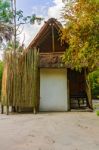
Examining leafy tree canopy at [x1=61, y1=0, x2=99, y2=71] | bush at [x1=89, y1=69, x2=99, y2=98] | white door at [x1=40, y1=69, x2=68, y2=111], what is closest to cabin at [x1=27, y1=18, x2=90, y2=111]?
white door at [x1=40, y1=69, x2=68, y2=111]

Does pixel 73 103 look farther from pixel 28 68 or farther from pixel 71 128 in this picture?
pixel 71 128

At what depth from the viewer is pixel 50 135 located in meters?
8.52

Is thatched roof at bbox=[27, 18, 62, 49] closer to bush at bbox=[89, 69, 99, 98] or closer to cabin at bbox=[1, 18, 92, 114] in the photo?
cabin at bbox=[1, 18, 92, 114]

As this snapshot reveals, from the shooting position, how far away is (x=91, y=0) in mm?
7766

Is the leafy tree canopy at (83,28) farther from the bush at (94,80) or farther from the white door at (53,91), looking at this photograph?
the white door at (53,91)

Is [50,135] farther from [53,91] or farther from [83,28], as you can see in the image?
[53,91]

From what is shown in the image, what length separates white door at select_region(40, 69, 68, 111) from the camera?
15.9m

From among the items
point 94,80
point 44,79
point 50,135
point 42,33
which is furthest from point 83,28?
point 94,80

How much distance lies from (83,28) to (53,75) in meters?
7.60

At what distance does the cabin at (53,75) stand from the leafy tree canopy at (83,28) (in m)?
6.03

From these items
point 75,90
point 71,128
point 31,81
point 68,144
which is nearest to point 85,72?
point 75,90

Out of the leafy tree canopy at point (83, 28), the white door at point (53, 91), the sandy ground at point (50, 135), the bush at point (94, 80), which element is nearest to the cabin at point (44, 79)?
the white door at point (53, 91)

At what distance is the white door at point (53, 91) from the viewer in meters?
15.9

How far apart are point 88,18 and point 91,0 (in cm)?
64
